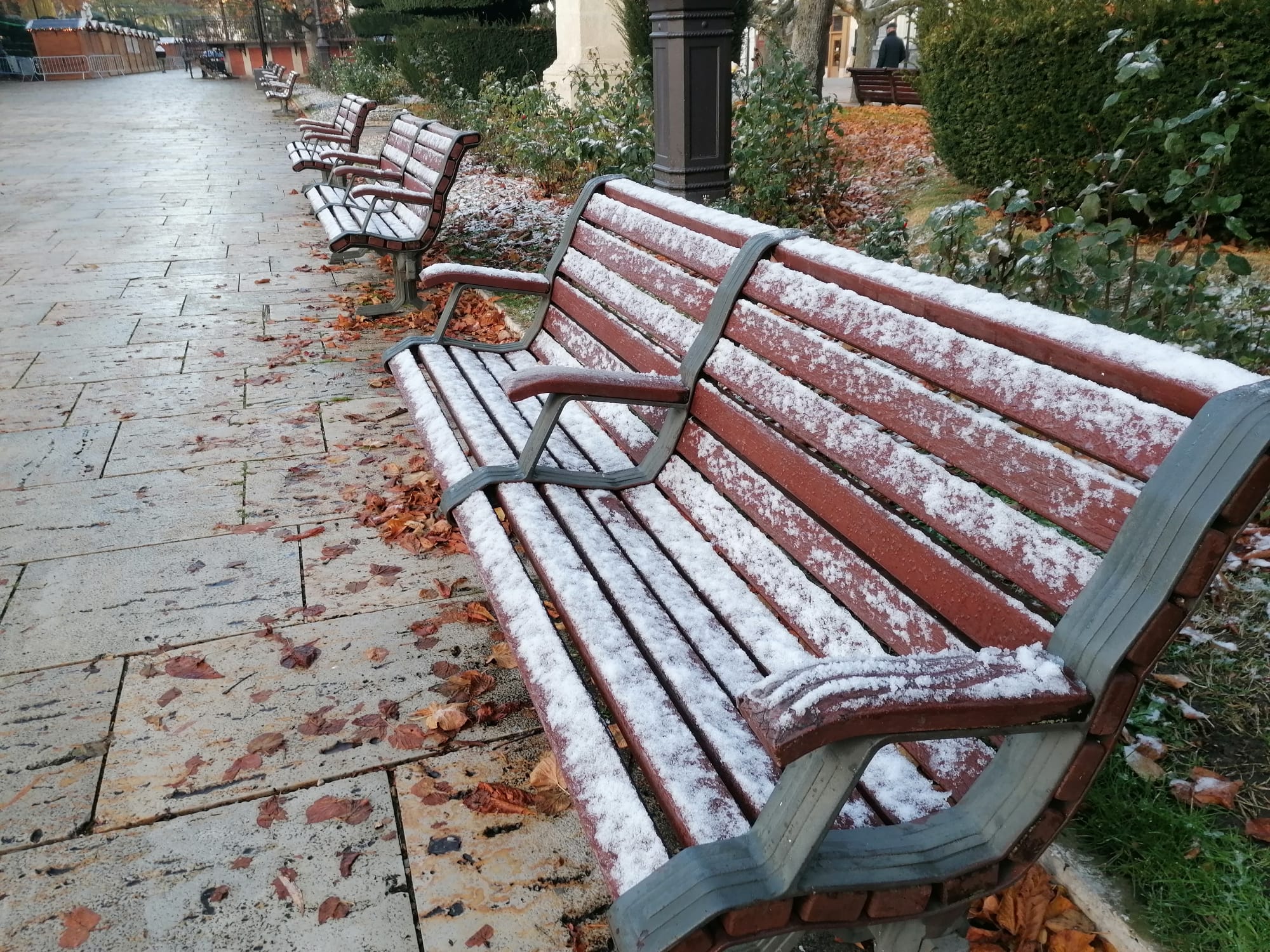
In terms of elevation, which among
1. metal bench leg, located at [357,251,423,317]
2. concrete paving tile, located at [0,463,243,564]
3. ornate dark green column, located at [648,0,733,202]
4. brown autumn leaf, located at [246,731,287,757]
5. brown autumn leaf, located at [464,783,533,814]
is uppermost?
ornate dark green column, located at [648,0,733,202]

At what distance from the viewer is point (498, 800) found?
7.45 ft

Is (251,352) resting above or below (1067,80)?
below

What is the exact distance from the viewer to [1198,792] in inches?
82.9

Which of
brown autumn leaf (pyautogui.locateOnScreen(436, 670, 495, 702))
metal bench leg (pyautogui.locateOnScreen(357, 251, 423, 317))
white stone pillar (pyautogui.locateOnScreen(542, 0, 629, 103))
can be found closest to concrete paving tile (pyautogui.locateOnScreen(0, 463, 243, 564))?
brown autumn leaf (pyautogui.locateOnScreen(436, 670, 495, 702))

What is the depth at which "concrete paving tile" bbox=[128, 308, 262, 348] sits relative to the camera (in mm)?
5738

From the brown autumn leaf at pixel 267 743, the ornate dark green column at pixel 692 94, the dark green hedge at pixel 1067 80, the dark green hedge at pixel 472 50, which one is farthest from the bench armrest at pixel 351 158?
the dark green hedge at pixel 472 50

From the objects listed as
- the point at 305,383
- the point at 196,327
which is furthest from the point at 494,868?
the point at 196,327

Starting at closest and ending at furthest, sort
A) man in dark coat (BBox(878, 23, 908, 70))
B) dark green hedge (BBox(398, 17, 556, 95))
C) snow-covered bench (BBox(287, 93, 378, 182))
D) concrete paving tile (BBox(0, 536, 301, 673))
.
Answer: concrete paving tile (BBox(0, 536, 301, 673)) < snow-covered bench (BBox(287, 93, 378, 182)) < dark green hedge (BBox(398, 17, 556, 95)) < man in dark coat (BBox(878, 23, 908, 70))

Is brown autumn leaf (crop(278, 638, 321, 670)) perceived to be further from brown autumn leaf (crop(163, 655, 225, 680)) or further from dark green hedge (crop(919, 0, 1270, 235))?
dark green hedge (crop(919, 0, 1270, 235))

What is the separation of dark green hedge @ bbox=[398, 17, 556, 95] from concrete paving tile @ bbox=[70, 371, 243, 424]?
14.5 metres

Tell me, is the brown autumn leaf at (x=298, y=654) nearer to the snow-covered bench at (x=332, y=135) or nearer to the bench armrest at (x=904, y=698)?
the bench armrest at (x=904, y=698)

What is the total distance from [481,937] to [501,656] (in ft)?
3.11

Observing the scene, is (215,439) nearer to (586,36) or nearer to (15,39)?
(586,36)

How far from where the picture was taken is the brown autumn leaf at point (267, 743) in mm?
2436
